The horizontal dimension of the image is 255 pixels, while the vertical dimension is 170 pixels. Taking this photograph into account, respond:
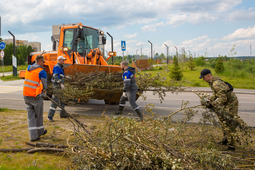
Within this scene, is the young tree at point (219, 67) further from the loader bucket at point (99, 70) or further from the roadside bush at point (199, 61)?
the loader bucket at point (99, 70)

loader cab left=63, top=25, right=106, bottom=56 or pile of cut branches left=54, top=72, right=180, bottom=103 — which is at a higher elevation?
loader cab left=63, top=25, right=106, bottom=56

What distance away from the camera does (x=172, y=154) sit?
11.4 ft

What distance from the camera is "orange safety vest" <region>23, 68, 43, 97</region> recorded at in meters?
5.84

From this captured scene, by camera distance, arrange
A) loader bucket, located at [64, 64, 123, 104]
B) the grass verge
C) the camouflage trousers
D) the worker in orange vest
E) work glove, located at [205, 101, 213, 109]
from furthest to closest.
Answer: loader bucket, located at [64, 64, 123, 104]
the worker in orange vest
work glove, located at [205, 101, 213, 109]
the camouflage trousers
the grass verge

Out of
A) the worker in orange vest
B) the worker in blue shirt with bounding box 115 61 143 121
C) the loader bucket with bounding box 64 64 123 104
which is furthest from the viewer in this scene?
the loader bucket with bounding box 64 64 123 104

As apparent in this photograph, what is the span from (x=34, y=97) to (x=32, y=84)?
29 cm

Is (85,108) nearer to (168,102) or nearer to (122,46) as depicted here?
(168,102)

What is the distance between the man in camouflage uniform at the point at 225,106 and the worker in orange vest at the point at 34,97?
3.56 m

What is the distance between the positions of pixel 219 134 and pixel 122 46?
48.7 feet

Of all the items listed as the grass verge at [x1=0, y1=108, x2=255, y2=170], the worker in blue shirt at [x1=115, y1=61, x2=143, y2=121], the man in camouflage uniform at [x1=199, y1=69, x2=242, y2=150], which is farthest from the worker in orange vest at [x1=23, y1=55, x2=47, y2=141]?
the man in camouflage uniform at [x1=199, y1=69, x2=242, y2=150]

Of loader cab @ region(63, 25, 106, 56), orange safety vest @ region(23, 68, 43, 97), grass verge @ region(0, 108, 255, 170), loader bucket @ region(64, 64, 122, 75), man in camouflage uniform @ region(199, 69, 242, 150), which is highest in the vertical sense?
loader cab @ region(63, 25, 106, 56)

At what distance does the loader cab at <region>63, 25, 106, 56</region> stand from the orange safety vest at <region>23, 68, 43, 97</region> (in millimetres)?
3946

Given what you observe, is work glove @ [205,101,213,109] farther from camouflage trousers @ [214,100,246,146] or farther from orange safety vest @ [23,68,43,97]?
orange safety vest @ [23,68,43,97]

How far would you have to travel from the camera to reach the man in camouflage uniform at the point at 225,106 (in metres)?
4.80
